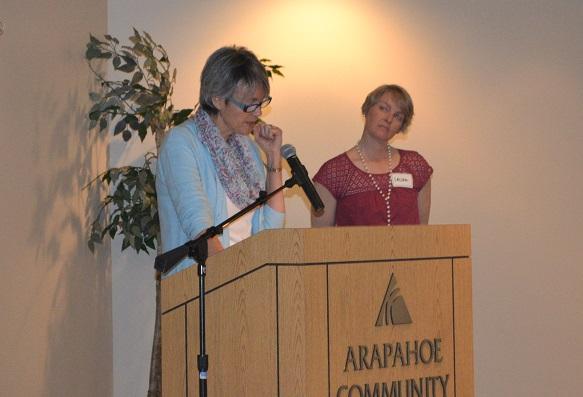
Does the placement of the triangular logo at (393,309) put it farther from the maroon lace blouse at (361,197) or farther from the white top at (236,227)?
the maroon lace blouse at (361,197)

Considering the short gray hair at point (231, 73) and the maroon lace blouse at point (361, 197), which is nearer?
the short gray hair at point (231, 73)

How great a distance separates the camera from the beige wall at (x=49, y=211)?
334cm

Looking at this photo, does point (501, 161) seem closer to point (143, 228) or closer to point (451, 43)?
point (451, 43)

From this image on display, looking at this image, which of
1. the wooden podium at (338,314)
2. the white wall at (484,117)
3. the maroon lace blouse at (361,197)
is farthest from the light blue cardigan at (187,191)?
the white wall at (484,117)

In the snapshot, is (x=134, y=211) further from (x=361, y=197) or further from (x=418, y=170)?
(x=418, y=170)

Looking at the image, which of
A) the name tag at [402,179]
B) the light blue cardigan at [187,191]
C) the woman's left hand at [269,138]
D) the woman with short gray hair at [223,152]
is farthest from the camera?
the name tag at [402,179]

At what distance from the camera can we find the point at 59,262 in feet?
13.0

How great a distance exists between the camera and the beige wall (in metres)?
3.34

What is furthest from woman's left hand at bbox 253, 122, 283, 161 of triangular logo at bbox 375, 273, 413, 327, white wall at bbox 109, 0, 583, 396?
white wall at bbox 109, 0, 583, 396

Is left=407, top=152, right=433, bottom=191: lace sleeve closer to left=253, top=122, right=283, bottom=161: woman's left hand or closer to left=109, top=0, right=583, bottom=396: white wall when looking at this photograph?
left=109, top=0, right=583, bottom=396: white wall

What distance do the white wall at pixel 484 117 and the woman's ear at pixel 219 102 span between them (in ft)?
6.65

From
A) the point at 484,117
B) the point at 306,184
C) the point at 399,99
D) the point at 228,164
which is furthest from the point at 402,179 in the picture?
the point at 306,184

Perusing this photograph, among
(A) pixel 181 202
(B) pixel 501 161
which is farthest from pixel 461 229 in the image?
(B) pixel 501 161

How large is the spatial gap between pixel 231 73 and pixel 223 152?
9.9 inches
